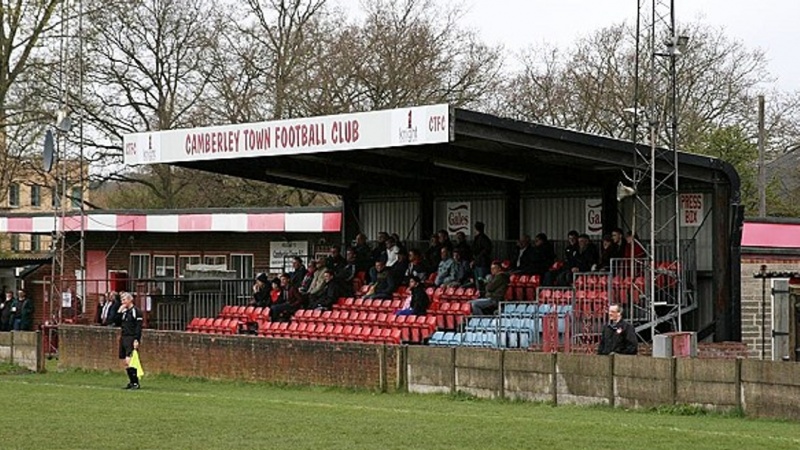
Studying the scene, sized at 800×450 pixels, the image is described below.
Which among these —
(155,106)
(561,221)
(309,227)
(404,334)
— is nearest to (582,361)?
(404,334)

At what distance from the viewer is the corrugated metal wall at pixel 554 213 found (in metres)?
31.1

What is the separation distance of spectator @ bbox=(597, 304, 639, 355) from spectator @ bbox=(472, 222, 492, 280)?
25.4 ft

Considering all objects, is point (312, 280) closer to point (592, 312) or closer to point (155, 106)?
point (592, 312)

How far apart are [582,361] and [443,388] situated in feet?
9.89

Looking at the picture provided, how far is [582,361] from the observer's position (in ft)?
68.0

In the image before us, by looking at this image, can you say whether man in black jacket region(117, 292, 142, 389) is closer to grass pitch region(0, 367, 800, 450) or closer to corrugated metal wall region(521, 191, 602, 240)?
grass pitch region(0, 367, 800, 450)

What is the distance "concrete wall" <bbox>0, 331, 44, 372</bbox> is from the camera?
31.1 m

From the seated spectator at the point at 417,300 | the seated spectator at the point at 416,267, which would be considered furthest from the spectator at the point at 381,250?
the seated spectator at the point at 417,300

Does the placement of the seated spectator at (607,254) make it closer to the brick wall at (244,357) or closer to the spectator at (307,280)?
the brick wall at (244,357)

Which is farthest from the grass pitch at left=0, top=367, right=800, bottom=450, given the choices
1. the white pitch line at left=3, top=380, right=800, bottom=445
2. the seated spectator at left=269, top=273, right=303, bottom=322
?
the seated spectator at left=269, top=273, right=303, bottom=322

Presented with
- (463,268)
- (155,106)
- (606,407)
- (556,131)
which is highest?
(155,106)

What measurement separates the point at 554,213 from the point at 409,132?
6723mm

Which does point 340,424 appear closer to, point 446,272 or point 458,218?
point 446,272

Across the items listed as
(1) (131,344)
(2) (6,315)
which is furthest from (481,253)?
(2) (6,315)
